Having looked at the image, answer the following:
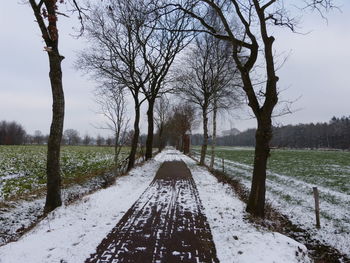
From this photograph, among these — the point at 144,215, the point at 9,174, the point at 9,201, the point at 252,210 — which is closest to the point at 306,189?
the point at 252,210

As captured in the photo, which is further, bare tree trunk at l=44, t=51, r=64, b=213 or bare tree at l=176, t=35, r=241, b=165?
bare tree at l=176, t=35, r=241, b=165

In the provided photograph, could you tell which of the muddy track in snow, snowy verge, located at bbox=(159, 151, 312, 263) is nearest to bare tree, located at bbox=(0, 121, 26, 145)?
the muddy track in snow

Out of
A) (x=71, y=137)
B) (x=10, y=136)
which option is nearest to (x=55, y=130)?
(x=10, y=136)

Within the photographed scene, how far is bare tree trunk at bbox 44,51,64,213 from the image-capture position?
7207mm

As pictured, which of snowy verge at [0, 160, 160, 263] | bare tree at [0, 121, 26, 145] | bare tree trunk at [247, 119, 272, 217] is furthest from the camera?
bare tree at [0, 121, 26, 145]

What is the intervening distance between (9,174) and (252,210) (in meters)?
14.8

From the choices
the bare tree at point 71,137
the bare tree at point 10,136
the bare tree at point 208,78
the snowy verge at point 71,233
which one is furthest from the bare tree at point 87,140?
the snowy verge at point 71,233

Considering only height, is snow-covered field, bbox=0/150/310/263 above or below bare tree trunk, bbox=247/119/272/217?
below

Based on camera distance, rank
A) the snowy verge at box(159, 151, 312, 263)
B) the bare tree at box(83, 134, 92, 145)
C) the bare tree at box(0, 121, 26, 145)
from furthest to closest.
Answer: the bare tree at box(83, 134, 92, 145), the bare tree at box(0, 121, 26, 145), the snowy verge at box(159, 151, 312, 263)

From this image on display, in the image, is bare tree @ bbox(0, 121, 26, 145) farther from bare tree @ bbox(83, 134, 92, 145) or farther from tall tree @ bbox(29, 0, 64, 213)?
tall tree @ bbox(29, 0, 64, 213)

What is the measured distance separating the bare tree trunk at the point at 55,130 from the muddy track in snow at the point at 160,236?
236 centimetres

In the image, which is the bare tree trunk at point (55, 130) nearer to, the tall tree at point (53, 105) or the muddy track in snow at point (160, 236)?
the tall tree at point (53, 105)

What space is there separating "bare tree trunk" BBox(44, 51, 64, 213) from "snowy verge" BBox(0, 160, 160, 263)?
1.71 ft

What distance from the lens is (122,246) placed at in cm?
473
